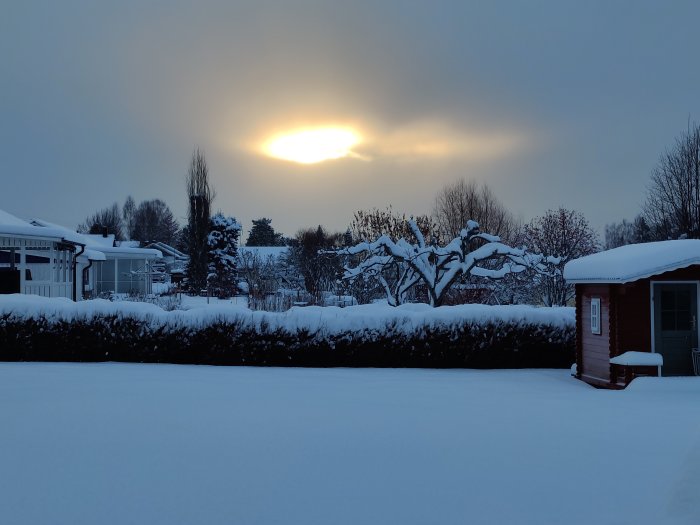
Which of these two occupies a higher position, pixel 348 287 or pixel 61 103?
pixel 61 103

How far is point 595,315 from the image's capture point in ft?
42.5

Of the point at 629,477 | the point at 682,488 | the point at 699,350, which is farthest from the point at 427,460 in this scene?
the point at 699,350

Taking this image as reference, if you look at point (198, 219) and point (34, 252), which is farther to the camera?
point (198, 219)

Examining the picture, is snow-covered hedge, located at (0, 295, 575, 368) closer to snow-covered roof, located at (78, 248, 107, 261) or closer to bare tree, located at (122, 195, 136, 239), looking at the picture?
snow-covered roof, located at (78, 248, 107, 261)

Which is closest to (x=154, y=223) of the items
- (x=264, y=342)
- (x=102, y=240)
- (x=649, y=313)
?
(x=102, y=240)

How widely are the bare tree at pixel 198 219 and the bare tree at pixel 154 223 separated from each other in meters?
46.8

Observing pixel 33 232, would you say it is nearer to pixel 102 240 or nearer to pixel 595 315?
pixel 595 315

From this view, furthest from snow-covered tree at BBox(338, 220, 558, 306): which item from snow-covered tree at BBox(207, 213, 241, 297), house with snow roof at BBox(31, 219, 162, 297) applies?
snow-covered tree at BBox(207, 213, 241, 297)

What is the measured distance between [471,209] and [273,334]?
30.0 metres

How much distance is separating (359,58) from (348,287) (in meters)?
10.4

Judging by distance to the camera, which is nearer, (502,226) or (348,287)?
(348,287)

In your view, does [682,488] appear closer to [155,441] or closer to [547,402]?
[547,402]

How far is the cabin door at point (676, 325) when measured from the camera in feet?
40.5

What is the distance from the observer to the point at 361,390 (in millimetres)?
10008
